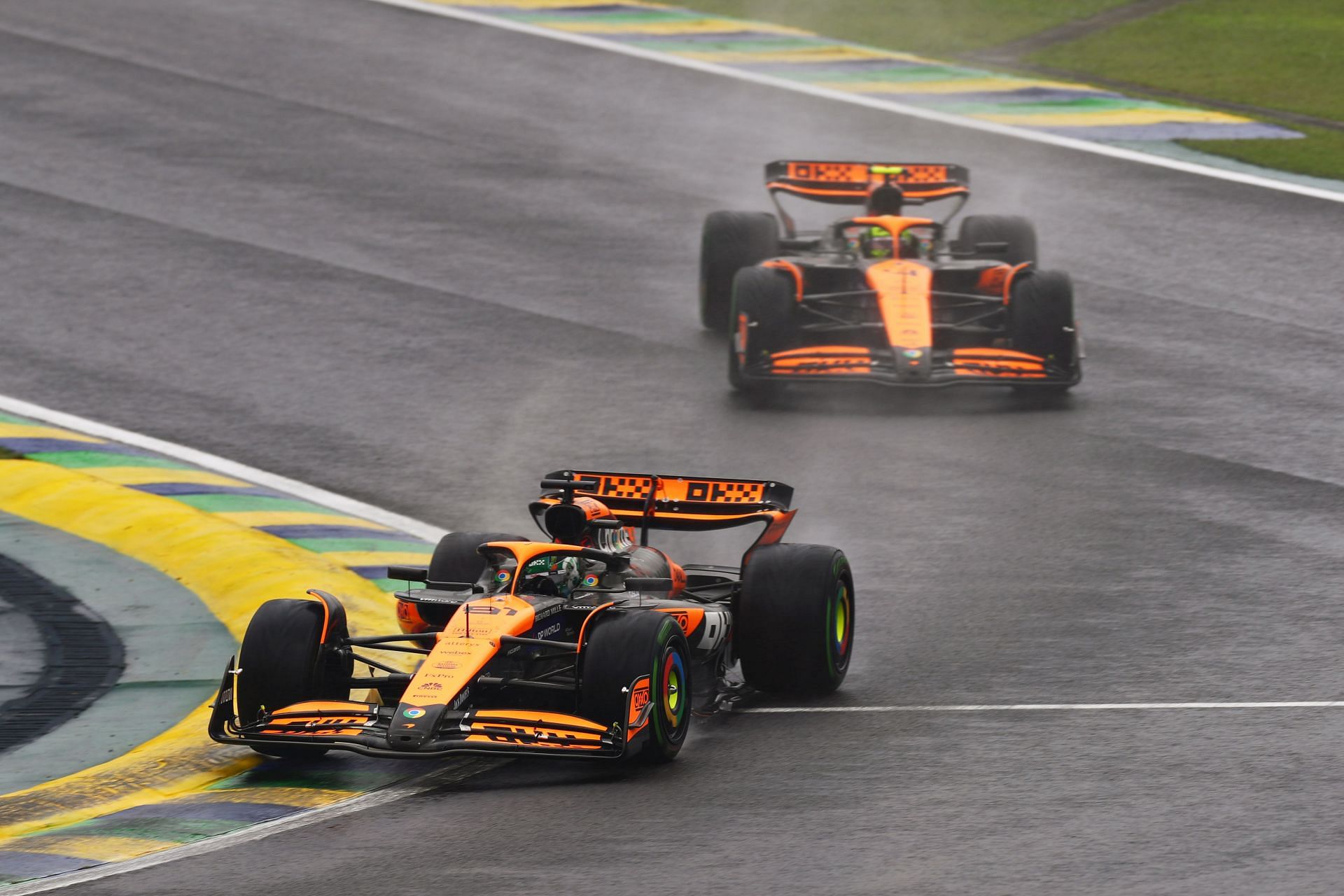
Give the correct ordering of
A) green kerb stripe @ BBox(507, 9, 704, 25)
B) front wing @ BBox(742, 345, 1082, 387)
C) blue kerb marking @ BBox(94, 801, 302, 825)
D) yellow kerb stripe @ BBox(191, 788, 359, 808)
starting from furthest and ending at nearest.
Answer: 1. green kerb stripe @ BBox(507, 9, 704, 25)
2. front wing @ BBox(742, 345, 1082, 387)
3. yellow kerb stripe @ BBox(191, 788, 359, 808)
4. blue kerb marking @ BBox(94, 801, 302, 825)

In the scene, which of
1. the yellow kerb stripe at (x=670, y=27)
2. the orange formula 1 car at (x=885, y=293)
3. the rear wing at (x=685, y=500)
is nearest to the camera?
the rear wing at (x=685, y=500)

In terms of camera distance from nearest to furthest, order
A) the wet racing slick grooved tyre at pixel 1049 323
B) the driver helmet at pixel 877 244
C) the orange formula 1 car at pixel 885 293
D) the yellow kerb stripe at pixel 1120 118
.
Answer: the orange formula 1 car at pixel 885 293, the wet racing slick grooved tyre at pixel 1049 323, the driver helmet at pixel 877 244, the yellow kerb stripe at pixel 1120 118

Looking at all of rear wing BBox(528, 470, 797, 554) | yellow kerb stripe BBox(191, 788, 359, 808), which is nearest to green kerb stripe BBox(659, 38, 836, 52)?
rear wing BBox(528, 470, 797, 554)

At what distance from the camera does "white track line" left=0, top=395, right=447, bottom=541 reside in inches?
515

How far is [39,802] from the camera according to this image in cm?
870

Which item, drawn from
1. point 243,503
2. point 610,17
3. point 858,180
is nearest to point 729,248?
point 858,180

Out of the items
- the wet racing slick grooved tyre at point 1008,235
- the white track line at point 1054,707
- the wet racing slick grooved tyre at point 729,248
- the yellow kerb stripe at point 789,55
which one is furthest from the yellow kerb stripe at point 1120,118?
the white track line at point 1054,707

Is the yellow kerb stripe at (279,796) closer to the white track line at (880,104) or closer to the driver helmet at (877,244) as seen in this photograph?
the driver helmet at (877,244)

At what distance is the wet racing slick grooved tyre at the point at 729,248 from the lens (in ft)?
56.6

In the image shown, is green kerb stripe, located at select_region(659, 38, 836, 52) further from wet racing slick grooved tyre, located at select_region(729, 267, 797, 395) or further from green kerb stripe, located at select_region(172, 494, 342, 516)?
green kerb stripe, located at select_region(172, 494, 342, 516)

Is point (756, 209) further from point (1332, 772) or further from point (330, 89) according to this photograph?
point (1332, 772)

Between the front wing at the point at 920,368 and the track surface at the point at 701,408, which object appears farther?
the front wing at the point at 920,368

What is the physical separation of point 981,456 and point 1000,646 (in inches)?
152

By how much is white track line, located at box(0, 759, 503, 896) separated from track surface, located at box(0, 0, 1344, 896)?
0.11 metres
